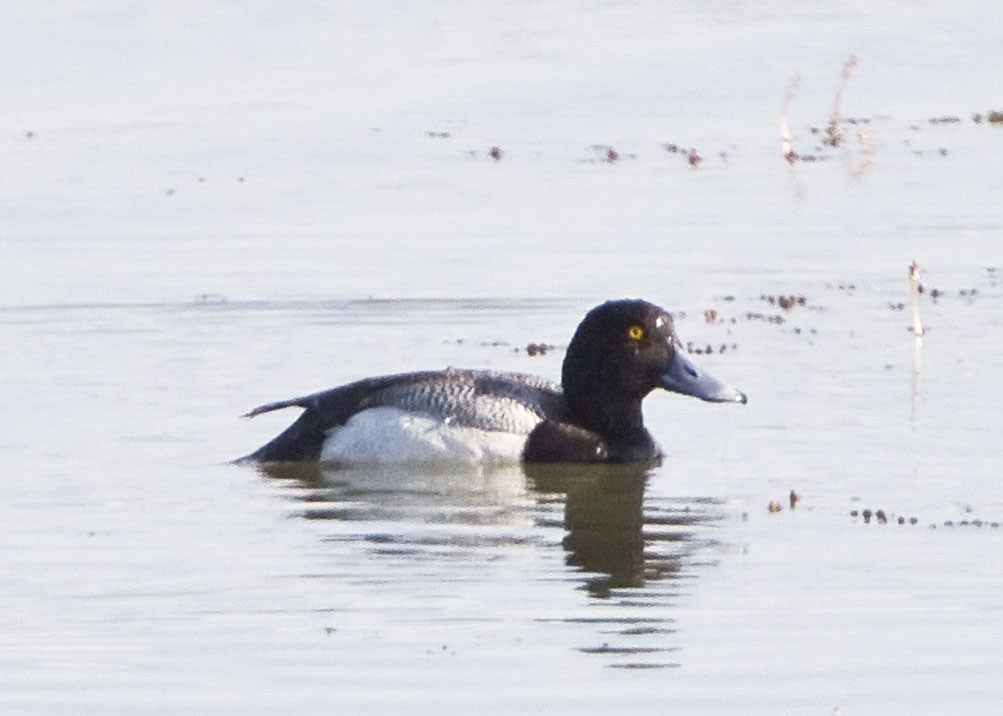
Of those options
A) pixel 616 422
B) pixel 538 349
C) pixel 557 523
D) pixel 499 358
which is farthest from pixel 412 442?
pixel 538 349

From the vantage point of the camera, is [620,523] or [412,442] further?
[412,442]

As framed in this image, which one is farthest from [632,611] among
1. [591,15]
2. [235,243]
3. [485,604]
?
[591,15]

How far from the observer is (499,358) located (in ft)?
60.0

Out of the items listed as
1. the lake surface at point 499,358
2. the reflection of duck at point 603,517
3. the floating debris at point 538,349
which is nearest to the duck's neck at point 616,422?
the reflection of duck at point 603,517

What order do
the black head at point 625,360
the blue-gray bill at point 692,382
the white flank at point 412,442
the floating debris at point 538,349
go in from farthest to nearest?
the floating debris at point 538,349 < the black head at point 625,360 < the blue-gray bill at point 692,382 < the white flank at point 412,442

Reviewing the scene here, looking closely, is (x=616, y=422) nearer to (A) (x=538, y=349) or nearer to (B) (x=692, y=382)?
(B) (x=692, y=382)

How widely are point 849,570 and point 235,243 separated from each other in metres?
12.5

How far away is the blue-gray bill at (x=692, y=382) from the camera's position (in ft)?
50.9

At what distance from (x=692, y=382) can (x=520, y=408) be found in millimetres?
1071

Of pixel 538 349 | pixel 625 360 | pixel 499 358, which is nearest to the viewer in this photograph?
pixel 625 360

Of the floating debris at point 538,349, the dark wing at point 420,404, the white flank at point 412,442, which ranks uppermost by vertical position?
the floating debris at point 538,349

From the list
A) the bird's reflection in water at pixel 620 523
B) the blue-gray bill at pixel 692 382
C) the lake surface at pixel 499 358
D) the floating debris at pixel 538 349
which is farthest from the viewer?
the floating debris at pixel 538 349

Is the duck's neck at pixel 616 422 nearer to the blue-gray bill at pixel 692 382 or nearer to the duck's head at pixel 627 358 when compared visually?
the duck's head at pixel 627 358

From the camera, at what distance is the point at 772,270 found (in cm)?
2155
